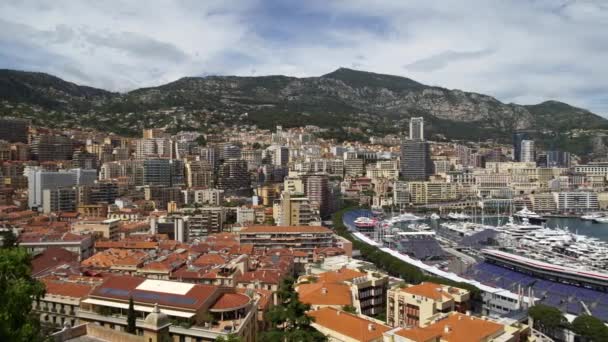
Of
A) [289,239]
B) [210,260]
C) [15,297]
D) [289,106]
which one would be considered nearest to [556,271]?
[289,239]

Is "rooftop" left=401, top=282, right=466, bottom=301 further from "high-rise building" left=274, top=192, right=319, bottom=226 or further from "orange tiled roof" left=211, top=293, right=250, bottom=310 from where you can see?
"high-rise building" left=274, top=192, right=319, bottom=226

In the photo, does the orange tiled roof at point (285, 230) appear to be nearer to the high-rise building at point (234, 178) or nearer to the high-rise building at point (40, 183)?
the high-rise building at point (40, 183)

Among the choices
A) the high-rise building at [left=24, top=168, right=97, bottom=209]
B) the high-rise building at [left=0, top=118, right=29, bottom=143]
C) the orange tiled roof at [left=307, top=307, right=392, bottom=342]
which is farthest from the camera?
the high-rise building at [left=0, top=118, right=29, bottom=143]

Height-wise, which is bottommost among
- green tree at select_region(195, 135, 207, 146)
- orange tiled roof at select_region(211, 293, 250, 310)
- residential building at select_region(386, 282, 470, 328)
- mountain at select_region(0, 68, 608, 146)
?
residential building at select_region(386, 282, 470, 328)

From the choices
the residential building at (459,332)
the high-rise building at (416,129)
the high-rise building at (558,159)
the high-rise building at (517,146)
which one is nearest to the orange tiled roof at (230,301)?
the residential building at (459,332)

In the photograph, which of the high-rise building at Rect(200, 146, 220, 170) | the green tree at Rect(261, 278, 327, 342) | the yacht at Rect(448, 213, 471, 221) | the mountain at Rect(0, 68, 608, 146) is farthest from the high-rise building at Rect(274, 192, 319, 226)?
the mountain at Rect(0, 68, 608, 146)

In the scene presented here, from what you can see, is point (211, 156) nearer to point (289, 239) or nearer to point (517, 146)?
point (289, 239)

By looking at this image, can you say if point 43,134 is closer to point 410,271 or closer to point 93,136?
point 93,136
